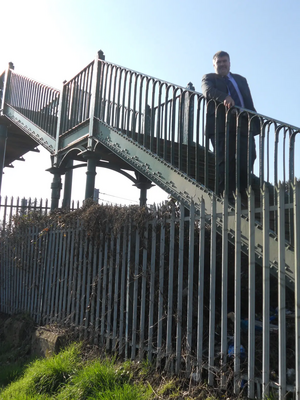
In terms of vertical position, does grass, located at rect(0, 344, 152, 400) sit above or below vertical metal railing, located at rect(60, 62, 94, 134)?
below

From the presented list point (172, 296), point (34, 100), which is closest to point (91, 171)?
point (34, 100)

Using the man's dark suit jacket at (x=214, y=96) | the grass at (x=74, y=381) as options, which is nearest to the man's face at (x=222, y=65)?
the man's dark suit jacket at (x=214, y=96)

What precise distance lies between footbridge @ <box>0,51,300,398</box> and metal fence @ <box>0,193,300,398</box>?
0.24 feet

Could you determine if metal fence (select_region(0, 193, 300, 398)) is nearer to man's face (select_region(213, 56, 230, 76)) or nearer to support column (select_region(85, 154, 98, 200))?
support column (select_region(85, 154, 98, 200))

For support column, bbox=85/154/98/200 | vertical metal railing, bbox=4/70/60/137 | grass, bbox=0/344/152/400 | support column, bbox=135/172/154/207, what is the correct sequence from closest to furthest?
grass, bbox=0/344/152/400, support column, bbox=85/154/98/200, vertical metal railing, bbox=4/70/60/137, support column, bbox=135/172/154/207

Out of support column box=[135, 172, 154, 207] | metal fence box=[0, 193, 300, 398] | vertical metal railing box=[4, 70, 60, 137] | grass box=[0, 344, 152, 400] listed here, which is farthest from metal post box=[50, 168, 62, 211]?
grass box=[0, 344, 152, 400]

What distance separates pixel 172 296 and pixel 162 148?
2734mm

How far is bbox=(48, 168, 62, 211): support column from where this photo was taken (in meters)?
9.98

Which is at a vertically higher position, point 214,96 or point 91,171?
point 214,96

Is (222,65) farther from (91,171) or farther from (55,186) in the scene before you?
(55,186)

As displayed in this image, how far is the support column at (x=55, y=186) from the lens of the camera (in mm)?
9984

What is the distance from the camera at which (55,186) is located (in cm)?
1006

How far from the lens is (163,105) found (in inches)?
248

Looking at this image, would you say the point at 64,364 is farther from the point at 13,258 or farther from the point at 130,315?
the point at 13,258
